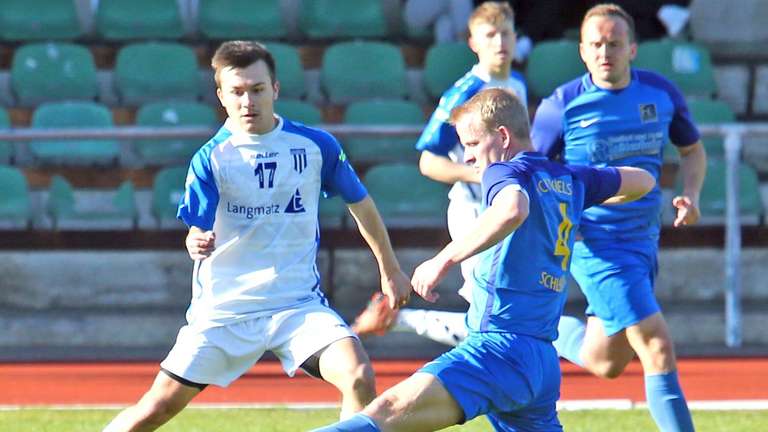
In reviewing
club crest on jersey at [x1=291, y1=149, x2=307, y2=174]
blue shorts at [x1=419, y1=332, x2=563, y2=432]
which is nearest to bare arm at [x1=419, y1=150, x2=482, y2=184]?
club crest on jersey at [x1=291, y1=149, x2=307, y2=174]

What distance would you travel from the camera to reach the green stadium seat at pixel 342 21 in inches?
531

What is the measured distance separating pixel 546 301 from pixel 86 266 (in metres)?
6.28

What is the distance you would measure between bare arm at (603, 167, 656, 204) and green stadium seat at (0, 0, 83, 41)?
918 centimetres

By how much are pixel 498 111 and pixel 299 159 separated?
1251 millimetres

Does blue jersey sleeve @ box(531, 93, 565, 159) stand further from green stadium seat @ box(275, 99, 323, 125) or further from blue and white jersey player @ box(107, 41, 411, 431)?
green stadium seat @ box(275, 99, 323, 125)

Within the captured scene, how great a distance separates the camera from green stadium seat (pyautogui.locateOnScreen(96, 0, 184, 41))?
1348 cm

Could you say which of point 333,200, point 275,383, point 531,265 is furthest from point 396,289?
point 333,200

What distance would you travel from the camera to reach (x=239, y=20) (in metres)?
13.4

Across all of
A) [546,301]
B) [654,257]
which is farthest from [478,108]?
[654,257]

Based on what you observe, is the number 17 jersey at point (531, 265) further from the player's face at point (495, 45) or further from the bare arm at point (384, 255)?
the player's face at point (495, 45)

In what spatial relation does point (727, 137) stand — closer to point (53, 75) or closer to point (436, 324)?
point (436, 324)

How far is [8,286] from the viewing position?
10.4 meters

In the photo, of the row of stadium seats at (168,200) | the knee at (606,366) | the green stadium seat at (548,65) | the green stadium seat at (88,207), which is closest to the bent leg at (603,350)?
the knee at (606,366)

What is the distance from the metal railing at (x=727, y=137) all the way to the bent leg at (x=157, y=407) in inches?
180
